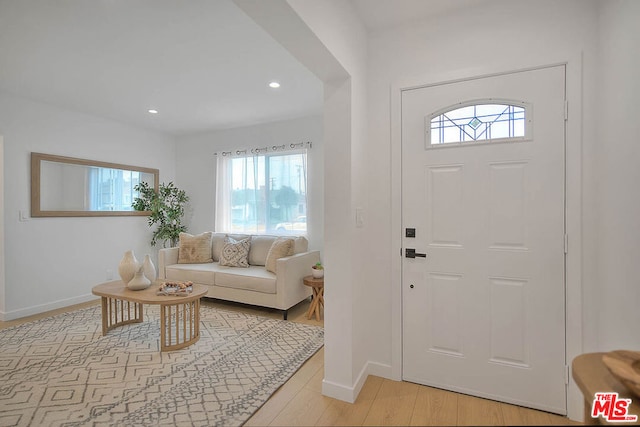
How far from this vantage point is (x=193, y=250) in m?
4.32

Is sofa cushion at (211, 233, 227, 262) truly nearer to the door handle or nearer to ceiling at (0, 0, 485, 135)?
ceiling at (0, 0, 485, 135)

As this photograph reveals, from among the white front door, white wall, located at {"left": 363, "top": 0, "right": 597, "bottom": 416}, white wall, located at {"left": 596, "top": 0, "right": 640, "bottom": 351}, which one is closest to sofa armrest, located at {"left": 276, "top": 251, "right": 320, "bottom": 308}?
white wall, located at {"left": 363, "top": 0, "right": 597, "bottom": 416}

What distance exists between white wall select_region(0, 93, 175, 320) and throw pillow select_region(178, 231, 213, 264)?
3.28 feet

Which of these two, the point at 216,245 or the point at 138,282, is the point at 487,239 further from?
the point at 216,245

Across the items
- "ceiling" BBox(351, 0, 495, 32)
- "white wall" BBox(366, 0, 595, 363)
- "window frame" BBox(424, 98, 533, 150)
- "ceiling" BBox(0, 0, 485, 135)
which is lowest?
"window frame" BBox(424, 98, 533, 150)

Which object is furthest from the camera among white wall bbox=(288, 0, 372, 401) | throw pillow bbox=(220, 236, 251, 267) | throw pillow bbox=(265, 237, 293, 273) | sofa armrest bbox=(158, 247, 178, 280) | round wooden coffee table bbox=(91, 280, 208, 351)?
sofa armrest bbox=(158, 247, 178, 280)

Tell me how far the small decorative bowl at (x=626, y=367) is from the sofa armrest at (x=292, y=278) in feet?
9.11

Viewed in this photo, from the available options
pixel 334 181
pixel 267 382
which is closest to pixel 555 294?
pixel 334 181

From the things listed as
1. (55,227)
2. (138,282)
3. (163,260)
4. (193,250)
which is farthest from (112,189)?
(138,282)

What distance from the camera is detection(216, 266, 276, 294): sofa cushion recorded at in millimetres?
3462

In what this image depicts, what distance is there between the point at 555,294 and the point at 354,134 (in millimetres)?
1523

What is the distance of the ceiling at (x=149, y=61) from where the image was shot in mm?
2064

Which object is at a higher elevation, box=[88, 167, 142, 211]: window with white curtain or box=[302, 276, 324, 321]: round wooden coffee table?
box=[88, 167, 142, 211]: window with white curtain

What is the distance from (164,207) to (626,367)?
208 inches
